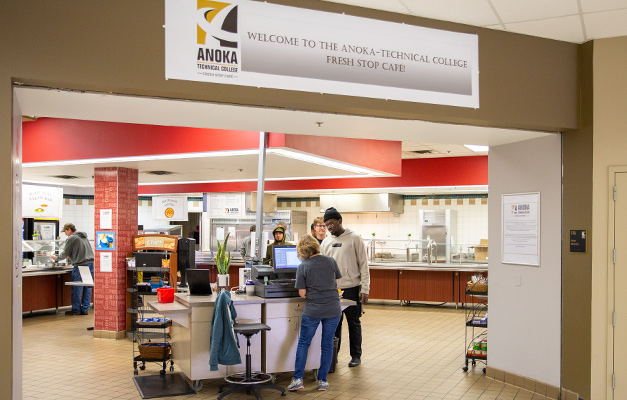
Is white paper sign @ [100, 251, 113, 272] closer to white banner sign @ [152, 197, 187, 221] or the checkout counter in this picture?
the checkout counter

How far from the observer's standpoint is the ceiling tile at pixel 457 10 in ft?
14.9

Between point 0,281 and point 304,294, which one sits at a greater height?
point 0,281

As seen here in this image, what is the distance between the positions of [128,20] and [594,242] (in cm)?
422

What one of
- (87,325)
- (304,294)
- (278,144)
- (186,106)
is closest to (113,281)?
(87,325)

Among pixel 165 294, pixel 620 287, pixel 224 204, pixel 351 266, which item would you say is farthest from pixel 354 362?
pixel 224 204

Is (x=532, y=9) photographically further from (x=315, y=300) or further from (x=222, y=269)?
(x=222, y=269)

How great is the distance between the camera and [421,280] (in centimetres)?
1156

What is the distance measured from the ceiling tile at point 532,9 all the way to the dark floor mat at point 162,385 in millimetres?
4403

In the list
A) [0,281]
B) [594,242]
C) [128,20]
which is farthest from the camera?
[594,242]

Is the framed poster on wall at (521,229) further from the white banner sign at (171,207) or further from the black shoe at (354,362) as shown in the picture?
the white banner sign at (171,207)

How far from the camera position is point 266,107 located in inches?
177

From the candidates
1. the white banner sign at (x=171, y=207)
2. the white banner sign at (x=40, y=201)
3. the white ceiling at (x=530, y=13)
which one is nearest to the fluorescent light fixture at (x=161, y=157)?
the white banner sign at (x=40, y=201)

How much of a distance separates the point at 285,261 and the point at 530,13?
3.29 meters

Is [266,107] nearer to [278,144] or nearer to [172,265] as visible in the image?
[278,144]
